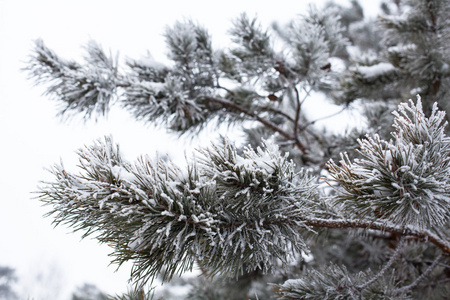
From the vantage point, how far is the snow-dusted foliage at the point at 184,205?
56cm

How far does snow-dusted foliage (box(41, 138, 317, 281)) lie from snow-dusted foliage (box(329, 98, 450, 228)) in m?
0.12

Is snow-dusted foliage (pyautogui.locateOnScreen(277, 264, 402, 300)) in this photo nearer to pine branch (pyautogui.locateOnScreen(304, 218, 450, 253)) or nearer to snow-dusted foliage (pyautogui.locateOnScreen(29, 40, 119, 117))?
pine branch (pyautogui.locateOnScreen(304, 218, 450, 253))

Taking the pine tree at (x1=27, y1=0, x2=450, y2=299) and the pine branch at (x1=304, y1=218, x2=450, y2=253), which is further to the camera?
the pine branch at (x1=304, y1=218, x2=450, y2=253)

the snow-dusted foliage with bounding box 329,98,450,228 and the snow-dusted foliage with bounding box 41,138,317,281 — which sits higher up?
the snow-dusted foliage with bounding box 329,98,450,228

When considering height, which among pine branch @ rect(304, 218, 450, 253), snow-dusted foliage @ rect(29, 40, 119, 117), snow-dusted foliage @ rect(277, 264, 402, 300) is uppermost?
snow-dusted foliage @ rect(29, 40, 119, 117)

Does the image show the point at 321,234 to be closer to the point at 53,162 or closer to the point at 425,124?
the point at 425,124

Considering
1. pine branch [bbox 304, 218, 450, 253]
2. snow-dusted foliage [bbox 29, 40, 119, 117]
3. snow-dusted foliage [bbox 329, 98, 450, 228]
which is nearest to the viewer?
snow-dusted foliage [bbox 329, 98, 450, 228]

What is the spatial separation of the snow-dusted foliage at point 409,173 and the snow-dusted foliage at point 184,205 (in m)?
0.12

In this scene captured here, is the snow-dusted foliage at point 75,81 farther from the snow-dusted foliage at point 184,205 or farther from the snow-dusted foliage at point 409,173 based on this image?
the snow-dusted foliage at point 409,173

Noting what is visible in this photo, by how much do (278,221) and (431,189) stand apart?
277mm

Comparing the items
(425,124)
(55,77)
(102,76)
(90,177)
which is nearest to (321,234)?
(425,124)

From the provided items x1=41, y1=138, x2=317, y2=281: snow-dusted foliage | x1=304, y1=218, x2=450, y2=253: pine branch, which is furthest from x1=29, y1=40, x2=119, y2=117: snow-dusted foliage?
x1=304, y1=218, x2=450, y2=253: pine branch

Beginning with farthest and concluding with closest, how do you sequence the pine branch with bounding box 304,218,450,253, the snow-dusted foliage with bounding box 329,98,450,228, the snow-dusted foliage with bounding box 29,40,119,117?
the snow-dusted foliage with bounding box 29,40,119,117, the pine branch with bounding box 304,218,450,253, the snow-dusted foliage with bounding box 329,98,450,228

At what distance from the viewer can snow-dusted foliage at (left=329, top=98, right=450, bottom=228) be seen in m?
0.54
